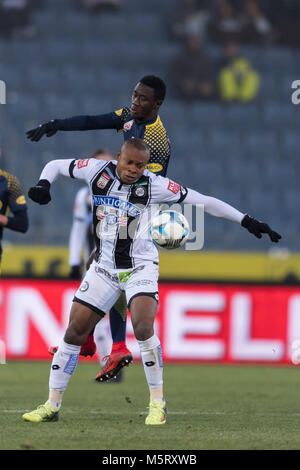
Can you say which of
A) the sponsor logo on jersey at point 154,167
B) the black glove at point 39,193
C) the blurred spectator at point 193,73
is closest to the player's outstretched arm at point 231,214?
the sponsor logo on jersey at point 154,167

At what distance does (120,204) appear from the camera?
6930mm

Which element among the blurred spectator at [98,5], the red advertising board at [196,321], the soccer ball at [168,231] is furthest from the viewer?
the blurred spectator at [98,5]

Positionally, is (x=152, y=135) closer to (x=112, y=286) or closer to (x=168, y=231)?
(x=168, y=231)

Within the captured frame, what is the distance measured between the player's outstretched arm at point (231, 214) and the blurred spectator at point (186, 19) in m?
14.1

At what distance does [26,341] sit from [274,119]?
889cm

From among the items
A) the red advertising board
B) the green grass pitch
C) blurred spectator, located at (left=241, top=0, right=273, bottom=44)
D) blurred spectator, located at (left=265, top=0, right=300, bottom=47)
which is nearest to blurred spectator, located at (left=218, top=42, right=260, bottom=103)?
blurred spectator, located at (left=241, top=0, right=273, bottom=44)

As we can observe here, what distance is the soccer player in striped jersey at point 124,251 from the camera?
6828 millimetres

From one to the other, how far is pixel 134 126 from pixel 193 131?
1194 centimetres

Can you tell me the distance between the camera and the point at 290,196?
60.2ft

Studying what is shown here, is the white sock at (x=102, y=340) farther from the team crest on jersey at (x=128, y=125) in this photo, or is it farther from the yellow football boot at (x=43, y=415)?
the yellow football boot at (x=43, y=415)

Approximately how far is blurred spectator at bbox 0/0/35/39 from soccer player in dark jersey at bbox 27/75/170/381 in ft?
42.9

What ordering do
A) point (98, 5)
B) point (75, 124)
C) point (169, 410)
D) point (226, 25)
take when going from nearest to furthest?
point (75, 124) < point (169, 410) < point (226, 25) < point (98, 5)

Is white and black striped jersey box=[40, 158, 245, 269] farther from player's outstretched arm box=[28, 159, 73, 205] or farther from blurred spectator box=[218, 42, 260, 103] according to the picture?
blurred spectator box=[218, 42, 260, 103]

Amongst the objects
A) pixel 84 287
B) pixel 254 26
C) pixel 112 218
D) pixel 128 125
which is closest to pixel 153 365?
pixel 84 287
